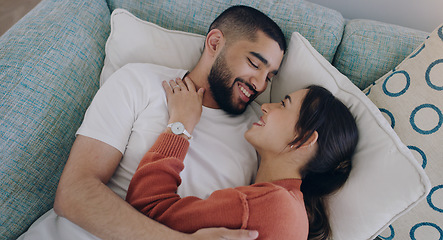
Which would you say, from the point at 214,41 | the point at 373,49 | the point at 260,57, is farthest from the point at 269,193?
the point at 373,49

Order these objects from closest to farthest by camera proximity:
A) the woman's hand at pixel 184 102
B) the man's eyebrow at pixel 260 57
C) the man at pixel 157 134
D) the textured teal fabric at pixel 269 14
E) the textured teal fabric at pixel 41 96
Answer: the man at pixel 157 134 < the textured teal fabric at pixel 41 96 < the woman's hand at pixel 184 102 < the man's eyebrow at pixel 260 57 < the textured teal fabric at pixel 269 14

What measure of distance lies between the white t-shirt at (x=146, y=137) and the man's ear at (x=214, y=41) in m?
0.25

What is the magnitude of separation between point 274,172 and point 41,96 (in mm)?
984

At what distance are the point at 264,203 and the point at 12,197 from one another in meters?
0.89

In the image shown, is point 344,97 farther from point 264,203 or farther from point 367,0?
point 367,0

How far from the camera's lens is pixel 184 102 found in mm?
1204

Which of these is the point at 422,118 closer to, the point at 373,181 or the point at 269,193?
the point at 373,181

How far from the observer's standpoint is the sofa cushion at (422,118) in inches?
40.5

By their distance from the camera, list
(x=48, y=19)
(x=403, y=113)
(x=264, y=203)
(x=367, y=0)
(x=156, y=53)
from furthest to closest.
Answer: (x=367, y=0) < (x=156, y=53) < (x=48, y=19) < (x=403, y=113) < (x=264, y=203)

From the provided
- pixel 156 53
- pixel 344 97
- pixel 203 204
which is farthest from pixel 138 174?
pixel 344 97

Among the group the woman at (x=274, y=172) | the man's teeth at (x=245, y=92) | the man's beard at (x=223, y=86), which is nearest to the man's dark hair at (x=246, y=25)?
the man's beard at (x=223, y=86)

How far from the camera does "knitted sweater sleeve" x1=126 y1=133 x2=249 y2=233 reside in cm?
84

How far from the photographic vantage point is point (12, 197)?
3.26 feet

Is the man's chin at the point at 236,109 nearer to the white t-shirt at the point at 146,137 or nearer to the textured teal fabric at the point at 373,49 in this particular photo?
the white t-shirt at the point at 146,137
